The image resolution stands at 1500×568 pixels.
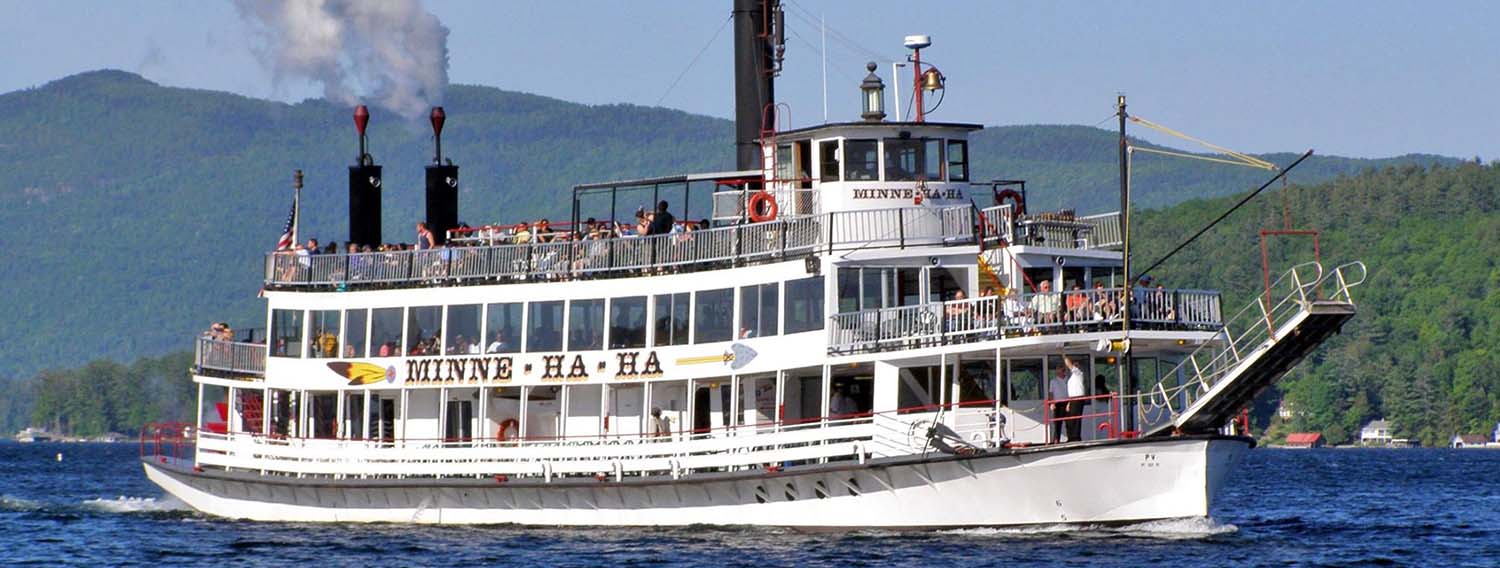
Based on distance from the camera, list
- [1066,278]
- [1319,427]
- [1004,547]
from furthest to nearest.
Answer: [1319,427]
[1066,278]
[1004,547]

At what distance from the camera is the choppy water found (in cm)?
3123

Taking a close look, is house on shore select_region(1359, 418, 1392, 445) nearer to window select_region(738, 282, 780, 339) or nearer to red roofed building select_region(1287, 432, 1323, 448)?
red roofed building select_region(1287, 432, 1323, 448)

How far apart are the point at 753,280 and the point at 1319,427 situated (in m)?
121

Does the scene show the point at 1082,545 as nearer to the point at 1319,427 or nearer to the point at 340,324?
the point at 340,324

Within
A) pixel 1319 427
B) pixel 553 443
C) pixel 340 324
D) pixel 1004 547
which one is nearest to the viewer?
pixel 1004 547

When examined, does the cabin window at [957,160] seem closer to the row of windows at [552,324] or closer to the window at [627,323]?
the row of windows at [552,324]

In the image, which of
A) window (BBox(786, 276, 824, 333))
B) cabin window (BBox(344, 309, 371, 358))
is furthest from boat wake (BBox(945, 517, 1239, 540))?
cabin window (BBox(344, 309, 371, 358))

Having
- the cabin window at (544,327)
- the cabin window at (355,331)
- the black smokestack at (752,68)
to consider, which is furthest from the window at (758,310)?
the cabin window at (355,331)

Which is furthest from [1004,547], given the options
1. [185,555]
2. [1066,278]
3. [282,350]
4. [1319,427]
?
[1319,427]

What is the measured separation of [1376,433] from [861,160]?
407ft

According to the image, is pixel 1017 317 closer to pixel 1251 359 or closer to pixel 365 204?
pixel 1251 359

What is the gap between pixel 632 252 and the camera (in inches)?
1460

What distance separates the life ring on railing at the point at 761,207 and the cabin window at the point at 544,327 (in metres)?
3.51

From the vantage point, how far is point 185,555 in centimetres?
3606
